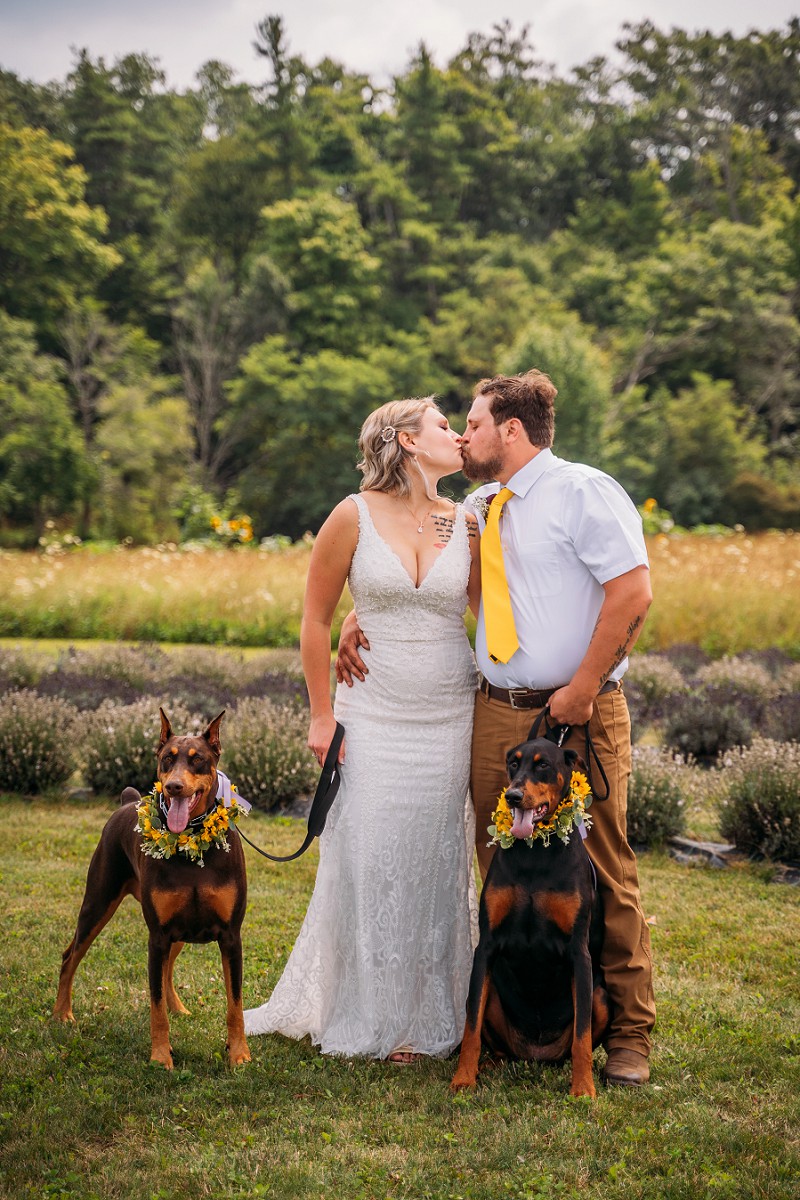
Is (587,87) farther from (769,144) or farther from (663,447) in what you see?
(663,447)

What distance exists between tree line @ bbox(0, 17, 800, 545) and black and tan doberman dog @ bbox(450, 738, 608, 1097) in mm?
26178

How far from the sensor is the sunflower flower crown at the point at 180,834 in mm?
3686

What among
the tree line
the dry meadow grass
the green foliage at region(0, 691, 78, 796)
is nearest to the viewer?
the green foliage at region(0, 691, 78, 796)

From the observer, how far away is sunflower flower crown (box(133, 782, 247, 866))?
369 cm

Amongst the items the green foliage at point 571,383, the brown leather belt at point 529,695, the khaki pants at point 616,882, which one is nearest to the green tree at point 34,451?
the green foliage at point 571,383

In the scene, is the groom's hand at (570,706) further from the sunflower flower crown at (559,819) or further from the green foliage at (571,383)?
the green foliage at (571,383)

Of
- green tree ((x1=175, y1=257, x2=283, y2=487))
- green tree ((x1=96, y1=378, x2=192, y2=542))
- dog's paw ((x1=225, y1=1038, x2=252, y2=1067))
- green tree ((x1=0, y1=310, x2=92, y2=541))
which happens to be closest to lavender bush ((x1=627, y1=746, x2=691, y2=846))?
dog's paw ((x1=225, y1=1038, x2=252, y2=1067))

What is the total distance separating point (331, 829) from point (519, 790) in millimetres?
1100

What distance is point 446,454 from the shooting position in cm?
415

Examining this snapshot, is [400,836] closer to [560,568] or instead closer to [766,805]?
[560,568]

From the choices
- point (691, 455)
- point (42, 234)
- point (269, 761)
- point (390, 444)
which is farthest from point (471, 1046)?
point (42, 234)

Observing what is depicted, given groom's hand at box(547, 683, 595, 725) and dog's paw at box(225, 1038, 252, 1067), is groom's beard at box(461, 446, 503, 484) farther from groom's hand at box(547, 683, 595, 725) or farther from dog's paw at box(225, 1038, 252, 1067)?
dog's paw at box(225, 1038, 252, 1067)

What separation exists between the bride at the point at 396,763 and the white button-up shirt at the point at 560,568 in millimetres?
339

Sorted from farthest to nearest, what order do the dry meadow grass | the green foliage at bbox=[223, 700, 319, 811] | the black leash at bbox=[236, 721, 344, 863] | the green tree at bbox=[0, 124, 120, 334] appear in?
the green tree at bbox=[0, 124, 120, 334], the dry meadow grass, the green foliage at bbox=[223, 700, 319, 811], the black leash at bbox=[236, 721, 344, 863]
